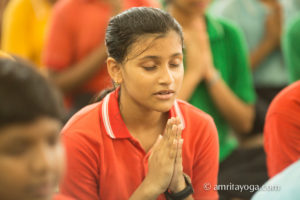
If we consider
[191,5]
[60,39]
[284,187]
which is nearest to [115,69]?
[284,187]

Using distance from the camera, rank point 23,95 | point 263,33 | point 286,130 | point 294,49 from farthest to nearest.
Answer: point 263,33
point 294,49
point 286,130
point 23,95

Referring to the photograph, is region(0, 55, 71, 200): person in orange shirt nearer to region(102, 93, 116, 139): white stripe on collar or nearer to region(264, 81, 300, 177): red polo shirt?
region(102, 93, 116, 139): white stripe on collar

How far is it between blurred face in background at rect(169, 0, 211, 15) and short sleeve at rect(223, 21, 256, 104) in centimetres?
11

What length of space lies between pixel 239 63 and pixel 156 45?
2.47 feet

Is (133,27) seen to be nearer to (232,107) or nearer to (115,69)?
(115,69)

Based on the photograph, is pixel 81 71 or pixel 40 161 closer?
pixel 40 161

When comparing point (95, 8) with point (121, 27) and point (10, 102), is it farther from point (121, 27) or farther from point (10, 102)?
point (10, 102)

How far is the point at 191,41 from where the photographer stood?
1.60 metres

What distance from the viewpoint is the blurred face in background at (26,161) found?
0.59 metres

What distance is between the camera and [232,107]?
160cm

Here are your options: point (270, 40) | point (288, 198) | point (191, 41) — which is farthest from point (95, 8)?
point (288, 198)

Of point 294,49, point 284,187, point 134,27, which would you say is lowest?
point 284,187

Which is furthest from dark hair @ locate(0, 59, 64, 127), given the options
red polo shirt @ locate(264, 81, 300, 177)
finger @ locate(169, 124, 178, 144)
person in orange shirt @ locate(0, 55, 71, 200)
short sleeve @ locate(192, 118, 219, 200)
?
red polo shirt @ locate(264, 81, 300, 177)

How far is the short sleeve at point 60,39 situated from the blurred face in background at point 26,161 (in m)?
1.13
